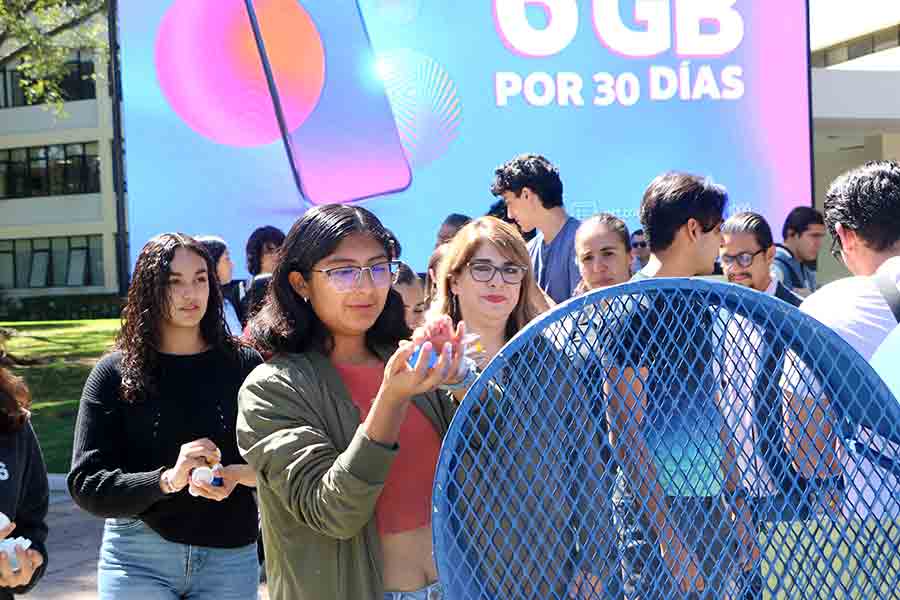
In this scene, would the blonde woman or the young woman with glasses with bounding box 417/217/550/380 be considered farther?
the young woman with glasses with bounding box 417/217/550/380

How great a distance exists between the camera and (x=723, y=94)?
28.4ft

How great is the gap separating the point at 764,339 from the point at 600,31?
7325 mm

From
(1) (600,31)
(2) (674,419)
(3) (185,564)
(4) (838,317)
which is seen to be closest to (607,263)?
(4) (838,317)

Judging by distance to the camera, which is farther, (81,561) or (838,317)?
(81,561)

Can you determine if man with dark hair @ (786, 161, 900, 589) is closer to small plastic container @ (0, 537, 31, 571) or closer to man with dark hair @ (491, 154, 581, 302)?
small plastic container @ (0, 537, 31, 571)

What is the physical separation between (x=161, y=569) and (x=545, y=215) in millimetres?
2739

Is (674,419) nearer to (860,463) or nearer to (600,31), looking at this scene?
(860,463)

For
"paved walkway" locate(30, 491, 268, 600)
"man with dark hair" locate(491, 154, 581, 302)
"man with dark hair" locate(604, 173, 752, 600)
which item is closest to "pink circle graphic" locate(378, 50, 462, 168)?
"man with dark hair" locate(491, 154, 581, 302)

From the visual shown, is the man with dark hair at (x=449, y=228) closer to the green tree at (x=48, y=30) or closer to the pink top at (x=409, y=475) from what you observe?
the pink top at (x=409, y=475)

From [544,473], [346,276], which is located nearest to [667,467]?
[544,473]

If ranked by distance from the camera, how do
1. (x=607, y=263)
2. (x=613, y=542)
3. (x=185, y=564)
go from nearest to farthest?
1. (x=613, y=542)
2. (x=185, y=564)
3. (x=607, y=263)

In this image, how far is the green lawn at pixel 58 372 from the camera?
994 cm

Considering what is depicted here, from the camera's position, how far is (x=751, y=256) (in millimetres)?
4242

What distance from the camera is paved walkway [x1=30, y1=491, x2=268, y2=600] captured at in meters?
5.11
